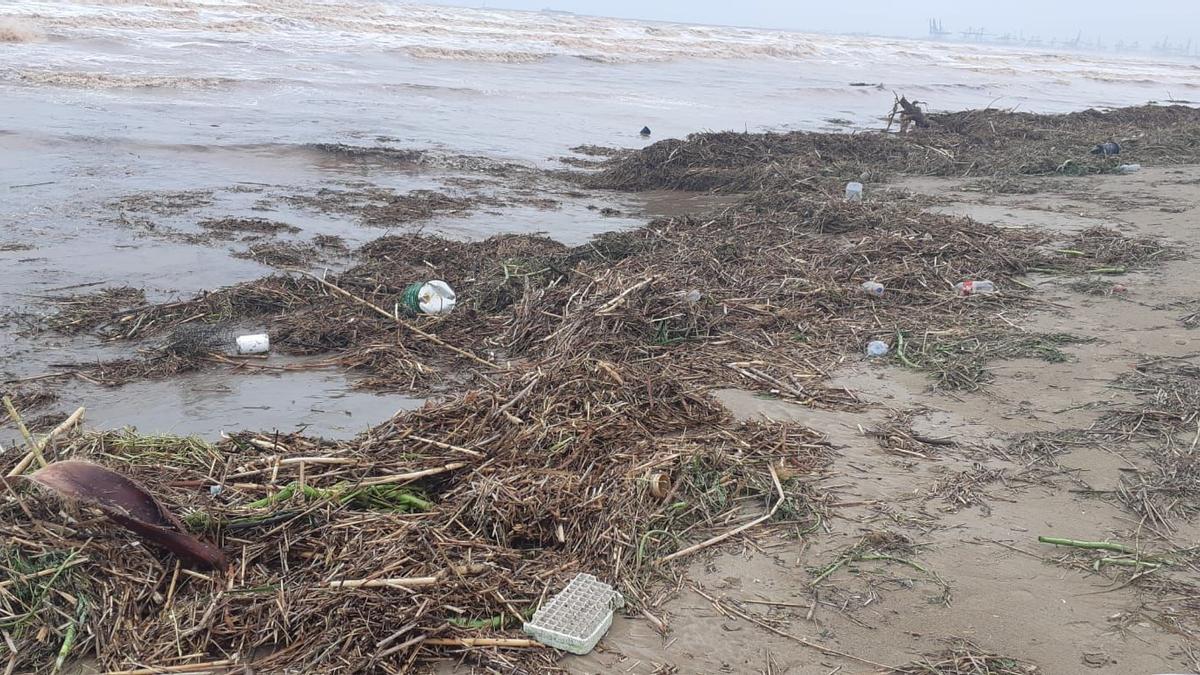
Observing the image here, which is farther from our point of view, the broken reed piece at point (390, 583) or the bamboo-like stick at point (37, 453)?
the bamboo-like stick at point (37, 453)

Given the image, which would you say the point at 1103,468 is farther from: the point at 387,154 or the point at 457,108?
the point at 457,108

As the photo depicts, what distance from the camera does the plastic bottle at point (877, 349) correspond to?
5688mm

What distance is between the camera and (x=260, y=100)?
19.6 metres

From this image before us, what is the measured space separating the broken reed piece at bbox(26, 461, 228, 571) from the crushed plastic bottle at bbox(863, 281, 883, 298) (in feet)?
16.8

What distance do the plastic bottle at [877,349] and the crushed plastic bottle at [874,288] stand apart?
1.11 meters

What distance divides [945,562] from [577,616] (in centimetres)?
145

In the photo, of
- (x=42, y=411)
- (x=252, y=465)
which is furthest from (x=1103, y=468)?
(x=42, y=411)

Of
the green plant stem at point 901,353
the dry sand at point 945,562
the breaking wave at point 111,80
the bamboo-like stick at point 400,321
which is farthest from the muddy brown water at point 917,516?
the breaking wave at point 111,80

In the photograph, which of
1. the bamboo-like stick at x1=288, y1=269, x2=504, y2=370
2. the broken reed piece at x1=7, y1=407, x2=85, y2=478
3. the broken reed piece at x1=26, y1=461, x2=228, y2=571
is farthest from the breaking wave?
the broken reed piece at x1=26, y1=461, x2=228, y2=571

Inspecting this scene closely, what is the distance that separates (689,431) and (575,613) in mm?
1626

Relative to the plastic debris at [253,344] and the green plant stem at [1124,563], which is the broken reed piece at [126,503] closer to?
the plastic debris at [253,344]

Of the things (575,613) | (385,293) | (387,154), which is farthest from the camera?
(387,154)

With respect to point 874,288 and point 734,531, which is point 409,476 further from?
point 874,288

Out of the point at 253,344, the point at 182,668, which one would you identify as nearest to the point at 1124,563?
the point at 182,668
